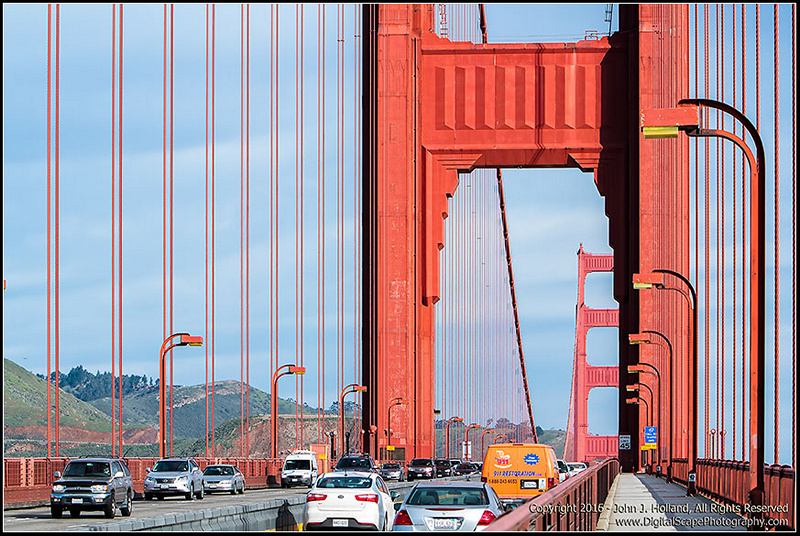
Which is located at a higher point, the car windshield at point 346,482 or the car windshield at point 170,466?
the car windshield at point 346,482

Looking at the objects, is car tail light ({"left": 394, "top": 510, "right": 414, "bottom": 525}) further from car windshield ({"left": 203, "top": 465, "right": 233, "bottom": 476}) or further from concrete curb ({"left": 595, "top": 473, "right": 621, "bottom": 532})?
car windshield ({"left": 203, "top": 465, "right": 233, "bottom": 476})

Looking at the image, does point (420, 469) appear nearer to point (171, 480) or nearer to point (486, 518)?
point (171, 480)

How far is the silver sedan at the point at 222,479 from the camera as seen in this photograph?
46875mm

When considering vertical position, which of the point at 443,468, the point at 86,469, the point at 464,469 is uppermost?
the point at 86,469

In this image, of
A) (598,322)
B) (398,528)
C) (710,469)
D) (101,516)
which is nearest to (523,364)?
(598,322)

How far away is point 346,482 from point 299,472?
2981 centimetres

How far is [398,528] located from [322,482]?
17.1 feet

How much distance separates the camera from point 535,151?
59.7m

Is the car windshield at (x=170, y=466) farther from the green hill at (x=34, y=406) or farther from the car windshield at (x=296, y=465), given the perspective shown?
the green hill at (x=34, y=406)

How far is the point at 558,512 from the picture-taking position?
15477mm

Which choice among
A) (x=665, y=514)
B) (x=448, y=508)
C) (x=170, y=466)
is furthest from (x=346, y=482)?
(x=170, y=466)

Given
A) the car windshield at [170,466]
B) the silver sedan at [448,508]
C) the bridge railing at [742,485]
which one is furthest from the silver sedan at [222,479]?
the silver sedan at [448,508]

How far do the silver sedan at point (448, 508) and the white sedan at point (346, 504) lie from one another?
3.66 meters

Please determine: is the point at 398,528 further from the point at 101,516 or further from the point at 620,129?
the point at 620,129
